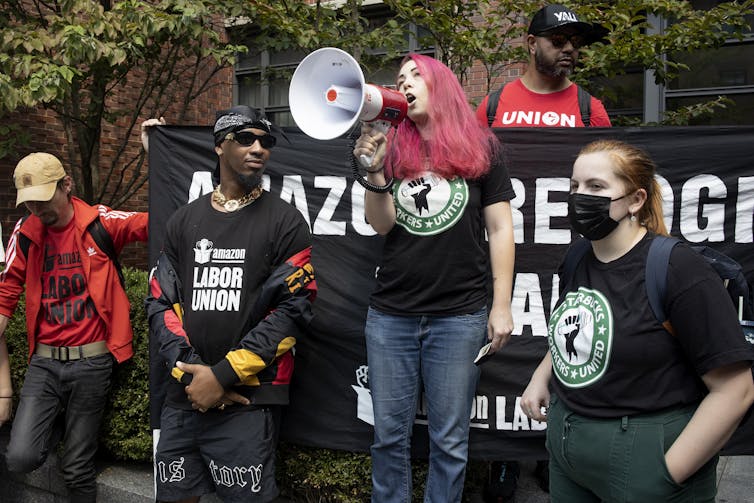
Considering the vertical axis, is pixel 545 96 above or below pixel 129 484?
above

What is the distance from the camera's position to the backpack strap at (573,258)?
2094mm

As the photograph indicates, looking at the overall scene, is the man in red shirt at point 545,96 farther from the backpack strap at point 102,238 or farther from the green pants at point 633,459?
the backpack strap at point 102,238

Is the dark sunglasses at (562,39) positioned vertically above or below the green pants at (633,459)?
above

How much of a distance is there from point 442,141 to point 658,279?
3.51 ft

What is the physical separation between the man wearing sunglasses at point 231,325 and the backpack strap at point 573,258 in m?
1.13

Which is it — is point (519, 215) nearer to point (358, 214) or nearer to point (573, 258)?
point (358, 214)

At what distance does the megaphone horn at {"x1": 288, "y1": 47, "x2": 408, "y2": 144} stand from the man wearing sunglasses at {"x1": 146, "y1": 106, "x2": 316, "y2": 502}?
1.90 ft

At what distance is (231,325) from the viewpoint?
2742 millimetres

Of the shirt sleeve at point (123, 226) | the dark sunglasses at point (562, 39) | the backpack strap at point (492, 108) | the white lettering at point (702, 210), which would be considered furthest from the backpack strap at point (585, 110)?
the shirt sleeve at point (123, 226)

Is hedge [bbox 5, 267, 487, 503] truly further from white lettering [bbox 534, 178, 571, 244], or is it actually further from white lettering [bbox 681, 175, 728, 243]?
white lettering [bbox 681, 175, 728, 243]

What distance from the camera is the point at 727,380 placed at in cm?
168

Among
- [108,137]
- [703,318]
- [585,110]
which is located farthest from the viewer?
[108,137]

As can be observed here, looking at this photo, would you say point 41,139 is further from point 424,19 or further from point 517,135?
point 517,135

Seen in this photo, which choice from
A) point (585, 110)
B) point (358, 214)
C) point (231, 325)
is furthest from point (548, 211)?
point (231, 325)
